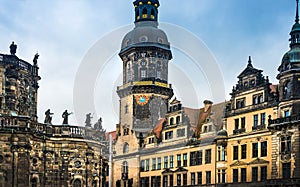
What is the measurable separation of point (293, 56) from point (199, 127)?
1458 cm

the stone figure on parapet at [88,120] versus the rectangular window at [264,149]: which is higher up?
the stone figure on parapet at [88,120]

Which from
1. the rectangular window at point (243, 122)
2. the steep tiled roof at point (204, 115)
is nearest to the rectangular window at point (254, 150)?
the rectangular window at point (243, 122)

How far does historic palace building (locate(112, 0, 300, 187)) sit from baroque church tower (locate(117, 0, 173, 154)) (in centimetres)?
13

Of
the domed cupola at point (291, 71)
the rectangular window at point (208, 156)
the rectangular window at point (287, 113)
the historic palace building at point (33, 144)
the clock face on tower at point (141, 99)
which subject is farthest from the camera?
the clock face on tower at point (141, 99)

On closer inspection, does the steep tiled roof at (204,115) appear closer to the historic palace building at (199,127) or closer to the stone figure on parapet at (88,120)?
the historic palace building at (199,127)

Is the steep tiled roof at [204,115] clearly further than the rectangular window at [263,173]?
Yes

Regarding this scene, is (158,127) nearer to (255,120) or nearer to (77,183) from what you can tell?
(77,183)

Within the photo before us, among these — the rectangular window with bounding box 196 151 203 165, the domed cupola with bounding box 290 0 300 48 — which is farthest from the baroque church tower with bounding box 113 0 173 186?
the domed cupola with bounding box 290 0 300 48

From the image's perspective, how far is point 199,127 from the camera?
62094 mm

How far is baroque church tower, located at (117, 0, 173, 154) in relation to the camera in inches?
2987

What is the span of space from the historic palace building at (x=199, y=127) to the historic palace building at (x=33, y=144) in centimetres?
855

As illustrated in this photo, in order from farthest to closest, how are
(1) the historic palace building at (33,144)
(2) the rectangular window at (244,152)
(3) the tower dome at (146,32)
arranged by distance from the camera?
(3) the tower dome at (146,32) → (2) the rectangular window at (244,152) → (1) the historic palace building at (33,144)

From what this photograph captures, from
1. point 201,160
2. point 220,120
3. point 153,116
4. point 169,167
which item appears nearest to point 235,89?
point 220,120

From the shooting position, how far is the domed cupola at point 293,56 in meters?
51.5
